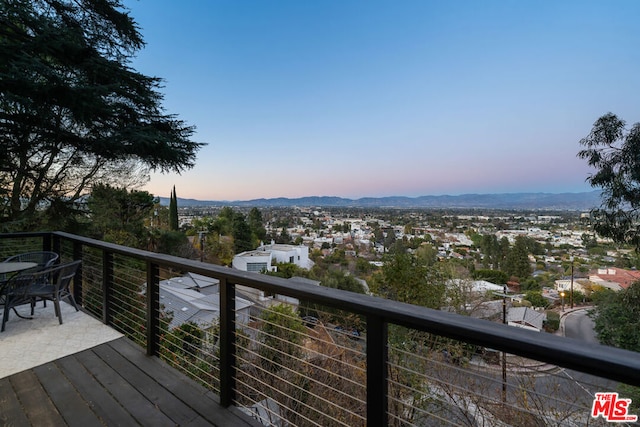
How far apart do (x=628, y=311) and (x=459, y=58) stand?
Answer: 11.5 meters

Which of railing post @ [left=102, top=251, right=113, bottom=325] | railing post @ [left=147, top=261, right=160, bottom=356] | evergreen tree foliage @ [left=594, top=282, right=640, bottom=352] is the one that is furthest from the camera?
evergreen tree foliage @ [left=594, top=282, right=640, bottom=352]

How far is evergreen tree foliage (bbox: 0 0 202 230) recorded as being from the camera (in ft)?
21.2

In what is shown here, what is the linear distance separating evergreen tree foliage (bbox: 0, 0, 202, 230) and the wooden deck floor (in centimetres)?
658

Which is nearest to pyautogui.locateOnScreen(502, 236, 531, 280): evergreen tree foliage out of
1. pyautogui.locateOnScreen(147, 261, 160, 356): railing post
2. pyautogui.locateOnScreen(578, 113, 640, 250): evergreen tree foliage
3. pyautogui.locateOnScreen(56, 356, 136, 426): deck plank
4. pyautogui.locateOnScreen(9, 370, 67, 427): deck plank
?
pyautogui.locateOnScreen(578, 113, 640, 250): evergreen tree foliage

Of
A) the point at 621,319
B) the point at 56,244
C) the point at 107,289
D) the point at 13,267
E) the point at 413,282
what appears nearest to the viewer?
the point at 107,289

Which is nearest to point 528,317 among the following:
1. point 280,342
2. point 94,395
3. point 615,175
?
point 615,175

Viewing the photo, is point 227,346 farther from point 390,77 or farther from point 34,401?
point 390,77

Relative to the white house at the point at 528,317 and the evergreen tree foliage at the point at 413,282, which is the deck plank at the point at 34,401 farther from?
the white house at the point at 528,317

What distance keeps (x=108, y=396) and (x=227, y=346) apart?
0.89 metres

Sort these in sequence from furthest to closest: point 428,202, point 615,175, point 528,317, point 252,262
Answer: point 428,202, point 252,262, point 528,317, point 615,175

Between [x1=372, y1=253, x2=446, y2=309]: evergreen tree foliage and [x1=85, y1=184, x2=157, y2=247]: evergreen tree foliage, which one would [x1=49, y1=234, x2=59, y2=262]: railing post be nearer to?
[x1=85, y1=184, x2=157, y2=247]: evergreen tree foliage

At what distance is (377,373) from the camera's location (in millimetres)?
1237

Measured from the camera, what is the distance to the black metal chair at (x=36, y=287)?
307cm

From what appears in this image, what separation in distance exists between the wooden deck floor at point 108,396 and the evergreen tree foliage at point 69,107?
21.6ft
